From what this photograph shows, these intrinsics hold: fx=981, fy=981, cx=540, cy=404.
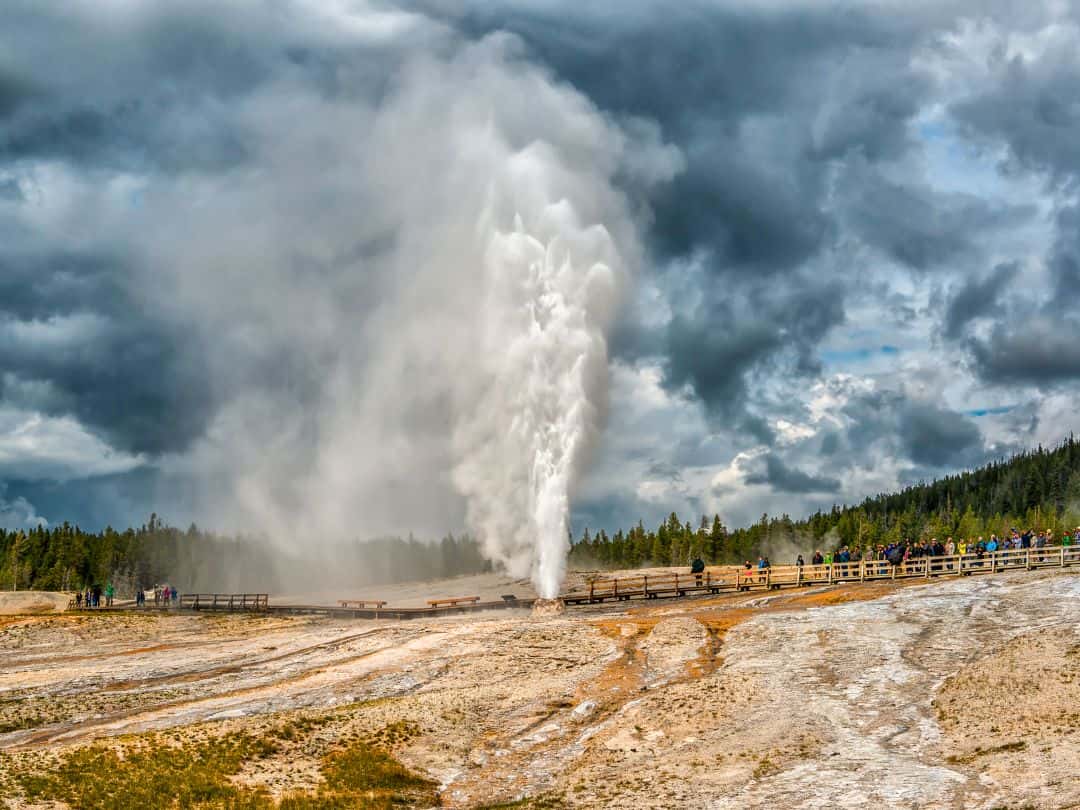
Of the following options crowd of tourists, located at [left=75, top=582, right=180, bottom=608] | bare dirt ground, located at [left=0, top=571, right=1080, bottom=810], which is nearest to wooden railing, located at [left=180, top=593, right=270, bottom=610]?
crowd of tourists, located at [left=75, top=582, right=180, bottom=608]

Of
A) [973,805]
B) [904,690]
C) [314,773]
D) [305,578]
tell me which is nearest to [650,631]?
[904,690]

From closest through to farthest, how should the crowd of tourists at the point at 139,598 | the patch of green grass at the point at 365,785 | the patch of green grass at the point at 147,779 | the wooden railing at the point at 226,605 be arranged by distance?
the patch of green grass at the point at 147,779 → the patch of green grass at the point at 365,785 → the wooden railing at the point at 226,605 → the crowd of tourists at the point at 139,598

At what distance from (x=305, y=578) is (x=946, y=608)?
129 meters

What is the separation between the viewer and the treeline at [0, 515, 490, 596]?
535 ft

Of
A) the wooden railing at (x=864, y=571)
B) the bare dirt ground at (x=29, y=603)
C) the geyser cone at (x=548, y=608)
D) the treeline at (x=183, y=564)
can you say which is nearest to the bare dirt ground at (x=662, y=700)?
the wooden railing at (x=864, y=571)

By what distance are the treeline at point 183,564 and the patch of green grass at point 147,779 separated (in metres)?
124

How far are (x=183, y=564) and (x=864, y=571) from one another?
14759 cm

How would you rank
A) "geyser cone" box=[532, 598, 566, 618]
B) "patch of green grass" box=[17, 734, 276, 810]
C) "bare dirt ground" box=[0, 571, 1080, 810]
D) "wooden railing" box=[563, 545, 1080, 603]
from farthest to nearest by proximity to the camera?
"geyser cone" box=[532, 598, 566, 618]
"wooden railing" box=[563, 545, 1080, 603]
"bare dirt ground" box=[0, 571, 1080, 810]
"patch of green grass" box=[17, 734, 276, 810]

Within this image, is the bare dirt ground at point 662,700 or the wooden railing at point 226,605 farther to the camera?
the wooden railing at point 226,605

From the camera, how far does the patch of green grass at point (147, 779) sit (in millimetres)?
26359

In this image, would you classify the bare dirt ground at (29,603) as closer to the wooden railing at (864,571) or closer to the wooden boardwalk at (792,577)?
the wooden boardwalk at (792,577)

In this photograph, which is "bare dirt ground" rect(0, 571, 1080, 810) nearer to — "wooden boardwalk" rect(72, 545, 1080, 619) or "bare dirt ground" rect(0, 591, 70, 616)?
"wooden boardwalk" rect(72, 545, 1080, 619)

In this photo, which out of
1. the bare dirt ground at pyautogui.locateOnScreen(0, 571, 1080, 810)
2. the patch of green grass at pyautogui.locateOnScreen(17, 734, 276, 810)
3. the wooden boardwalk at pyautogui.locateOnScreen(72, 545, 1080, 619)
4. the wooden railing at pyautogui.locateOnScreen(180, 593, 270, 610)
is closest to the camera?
the patch of green grass at pyautogui.locateOnScreen(17, 734, 276, 810)

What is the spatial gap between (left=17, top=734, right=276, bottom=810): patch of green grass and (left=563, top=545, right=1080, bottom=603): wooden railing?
42.8m
